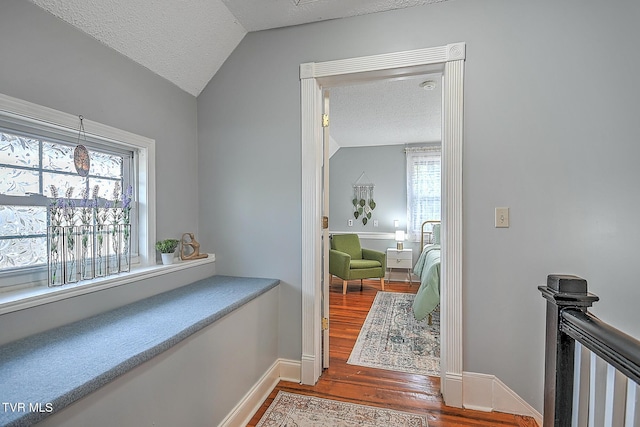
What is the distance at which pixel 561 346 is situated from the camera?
3.07ft

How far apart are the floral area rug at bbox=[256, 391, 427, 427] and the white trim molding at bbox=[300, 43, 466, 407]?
0.81 ft

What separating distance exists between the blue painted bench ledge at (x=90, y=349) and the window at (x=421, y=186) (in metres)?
4.18

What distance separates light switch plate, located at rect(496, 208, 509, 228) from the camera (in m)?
1.83

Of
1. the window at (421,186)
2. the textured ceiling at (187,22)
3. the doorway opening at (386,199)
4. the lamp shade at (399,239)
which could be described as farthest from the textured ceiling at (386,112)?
the lamp shade at (399,239)

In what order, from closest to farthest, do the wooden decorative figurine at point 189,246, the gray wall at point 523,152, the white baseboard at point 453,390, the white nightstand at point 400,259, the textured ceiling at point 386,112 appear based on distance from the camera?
the gray wall at point 523,152
the white baseboard at point 453,390
the wooden decorative figurine at point 189,246
the textured ceiling at point 386,112
the white nightstand at point 400,259

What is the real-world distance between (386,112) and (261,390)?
331cm

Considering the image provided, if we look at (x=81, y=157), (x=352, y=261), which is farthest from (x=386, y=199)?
(x=81, y=157)

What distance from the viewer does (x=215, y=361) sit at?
4.96ft

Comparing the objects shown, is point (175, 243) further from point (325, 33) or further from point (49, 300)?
point (325, 33)

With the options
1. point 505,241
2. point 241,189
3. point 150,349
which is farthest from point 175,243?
point 505,241

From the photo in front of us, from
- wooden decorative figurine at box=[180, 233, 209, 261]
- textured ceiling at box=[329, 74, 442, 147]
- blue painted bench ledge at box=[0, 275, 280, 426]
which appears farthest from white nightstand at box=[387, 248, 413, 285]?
blue painted bench ledge at box=[0, 275, 280, 426]

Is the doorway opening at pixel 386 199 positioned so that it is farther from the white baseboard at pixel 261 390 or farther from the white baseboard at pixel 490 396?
the white baseboard at pixel 490 396

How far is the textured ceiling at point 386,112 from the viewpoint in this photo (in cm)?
319

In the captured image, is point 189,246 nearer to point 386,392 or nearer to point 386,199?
point 386,392
